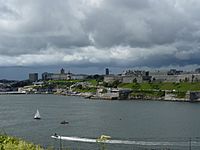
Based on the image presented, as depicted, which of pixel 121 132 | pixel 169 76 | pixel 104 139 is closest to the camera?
pixel 104 139

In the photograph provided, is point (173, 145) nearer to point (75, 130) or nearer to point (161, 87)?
point (75, 130)

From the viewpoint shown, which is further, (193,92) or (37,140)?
(193,92)

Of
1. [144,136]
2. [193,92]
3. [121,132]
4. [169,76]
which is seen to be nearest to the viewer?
[144,136]

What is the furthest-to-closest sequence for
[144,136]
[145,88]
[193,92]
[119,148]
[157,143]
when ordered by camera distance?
[145,88]
[193,92]
[144,136]
[157,143]
[119,148]

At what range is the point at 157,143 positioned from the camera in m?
41.6

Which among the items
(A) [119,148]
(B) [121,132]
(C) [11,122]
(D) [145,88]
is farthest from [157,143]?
(D) [145,88]

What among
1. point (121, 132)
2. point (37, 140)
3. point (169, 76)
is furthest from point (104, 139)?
point (169, 76)

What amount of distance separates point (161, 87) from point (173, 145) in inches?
5254

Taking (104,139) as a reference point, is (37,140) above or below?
below

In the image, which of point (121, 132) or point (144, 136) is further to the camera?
point (121, 132)

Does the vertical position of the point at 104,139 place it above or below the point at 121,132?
above

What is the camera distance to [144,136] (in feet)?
158

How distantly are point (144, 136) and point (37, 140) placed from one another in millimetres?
12556

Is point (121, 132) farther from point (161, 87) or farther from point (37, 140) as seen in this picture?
point (161, 87)
